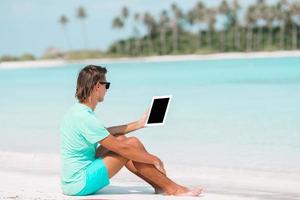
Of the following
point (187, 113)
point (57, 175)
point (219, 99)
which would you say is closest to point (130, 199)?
point (57, 175)

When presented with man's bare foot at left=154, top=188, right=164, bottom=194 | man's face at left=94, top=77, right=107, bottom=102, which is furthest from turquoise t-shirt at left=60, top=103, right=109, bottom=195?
man's bare foot at left=154, top=188, right=164, bottom=194

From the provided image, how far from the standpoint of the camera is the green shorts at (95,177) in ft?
19.3

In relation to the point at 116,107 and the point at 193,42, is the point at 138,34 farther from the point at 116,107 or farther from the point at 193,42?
the point at 116,107

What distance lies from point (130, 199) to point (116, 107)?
16.1 metres

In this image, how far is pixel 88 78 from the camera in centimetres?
572

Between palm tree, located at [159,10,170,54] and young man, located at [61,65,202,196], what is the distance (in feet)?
320

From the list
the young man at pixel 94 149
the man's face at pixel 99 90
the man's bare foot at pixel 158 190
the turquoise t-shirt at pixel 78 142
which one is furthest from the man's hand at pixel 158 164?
the man's face at pixel 99 90

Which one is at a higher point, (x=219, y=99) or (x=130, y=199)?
(x=130, y=199)

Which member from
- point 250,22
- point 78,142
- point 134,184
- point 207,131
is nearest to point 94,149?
point 78,142

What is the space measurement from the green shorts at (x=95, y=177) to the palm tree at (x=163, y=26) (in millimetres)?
97643

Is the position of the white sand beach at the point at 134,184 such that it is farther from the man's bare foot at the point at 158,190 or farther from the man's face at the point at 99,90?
the man's face at the point at 99,90

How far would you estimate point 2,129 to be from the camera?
1592 centimetres

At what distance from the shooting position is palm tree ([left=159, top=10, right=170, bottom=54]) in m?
104

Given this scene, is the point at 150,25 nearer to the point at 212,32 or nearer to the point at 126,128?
the point at 212,32
